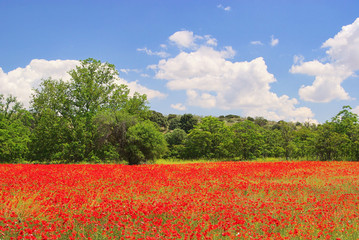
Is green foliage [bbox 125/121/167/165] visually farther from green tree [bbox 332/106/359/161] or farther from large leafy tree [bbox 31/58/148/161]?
green tree [bbox 332/106/359/161]

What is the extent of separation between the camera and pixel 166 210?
26.0 feet

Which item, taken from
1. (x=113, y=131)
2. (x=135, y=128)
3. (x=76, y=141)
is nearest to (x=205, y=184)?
(x=135, y=128)

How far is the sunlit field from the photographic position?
6.50 m

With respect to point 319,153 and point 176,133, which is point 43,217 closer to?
point 319,153

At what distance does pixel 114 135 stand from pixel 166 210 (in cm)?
1930

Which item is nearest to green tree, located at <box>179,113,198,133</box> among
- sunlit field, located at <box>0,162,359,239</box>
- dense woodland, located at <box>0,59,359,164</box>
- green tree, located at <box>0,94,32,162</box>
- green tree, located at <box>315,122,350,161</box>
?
dense woodland, located at <box>0,59,359,164</box>

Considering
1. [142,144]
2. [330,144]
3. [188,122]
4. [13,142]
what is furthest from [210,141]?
[188,122]

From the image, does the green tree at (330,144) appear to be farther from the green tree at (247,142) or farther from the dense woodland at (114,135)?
the green tree at (247,142)

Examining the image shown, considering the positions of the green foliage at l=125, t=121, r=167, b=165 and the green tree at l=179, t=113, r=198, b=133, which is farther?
the green tree at l=179, t=113, r=198, b=133

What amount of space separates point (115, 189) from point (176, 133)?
129 ft

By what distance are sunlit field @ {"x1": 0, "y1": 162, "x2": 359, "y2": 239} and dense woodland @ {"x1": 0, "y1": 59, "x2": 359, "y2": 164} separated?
36.8 ft

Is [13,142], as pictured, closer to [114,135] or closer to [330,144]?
[114,135]

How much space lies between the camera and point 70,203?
28.6 ft

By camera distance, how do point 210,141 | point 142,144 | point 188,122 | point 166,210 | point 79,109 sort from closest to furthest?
point 166,210, point 142,144, point 79,109, point 210,141, point 188,122
